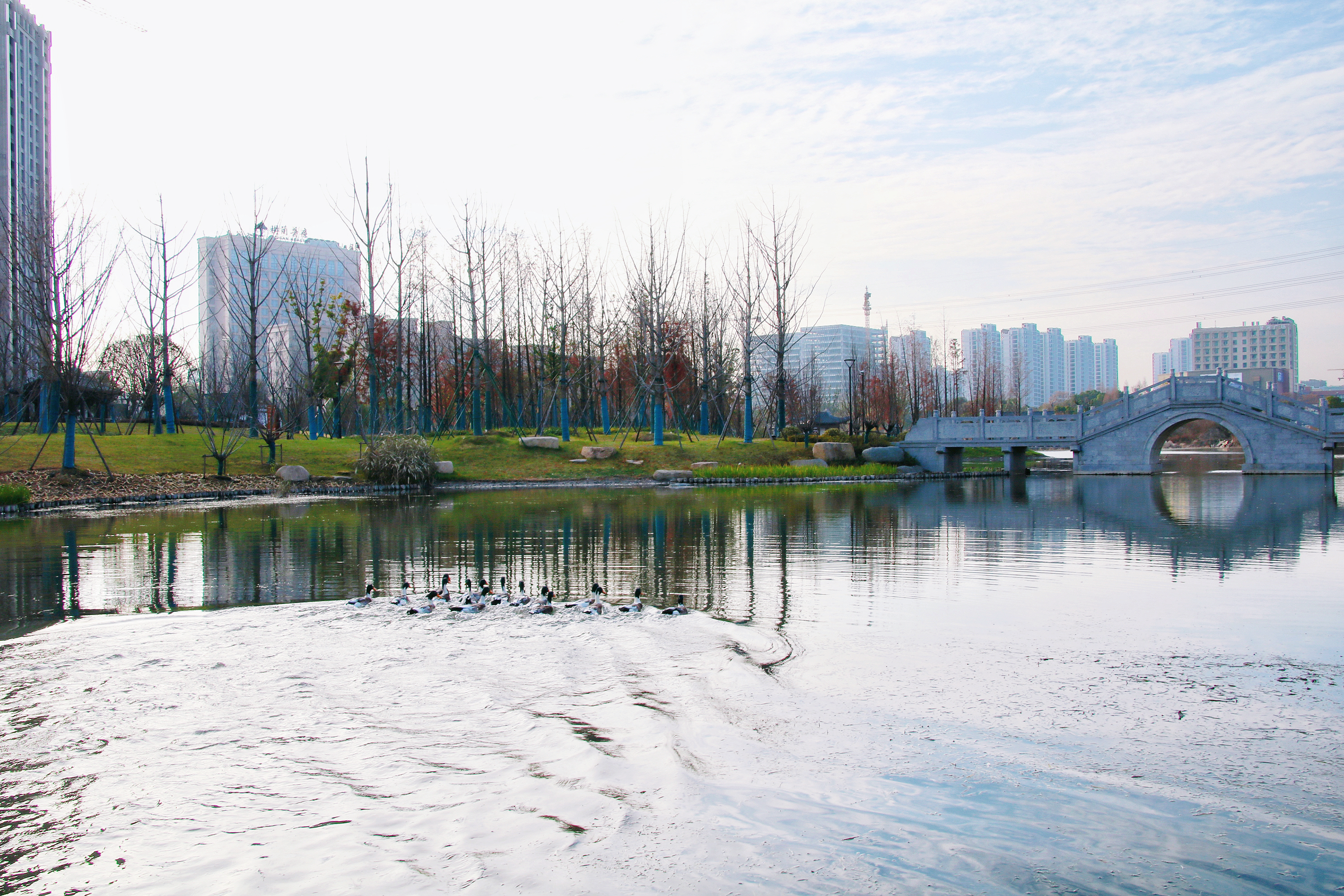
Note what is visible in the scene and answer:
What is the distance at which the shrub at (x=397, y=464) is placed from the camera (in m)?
32.1

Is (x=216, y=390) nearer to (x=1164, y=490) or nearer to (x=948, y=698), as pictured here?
(x=1164, y=490)

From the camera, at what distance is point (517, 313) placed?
1961 inches

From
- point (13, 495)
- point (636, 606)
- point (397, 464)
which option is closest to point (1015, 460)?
point (397, 464)

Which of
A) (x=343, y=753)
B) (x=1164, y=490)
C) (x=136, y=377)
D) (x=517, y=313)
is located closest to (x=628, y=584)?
(x=343, y=753)

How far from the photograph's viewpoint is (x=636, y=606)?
9461 mm

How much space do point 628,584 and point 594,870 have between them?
292 inches

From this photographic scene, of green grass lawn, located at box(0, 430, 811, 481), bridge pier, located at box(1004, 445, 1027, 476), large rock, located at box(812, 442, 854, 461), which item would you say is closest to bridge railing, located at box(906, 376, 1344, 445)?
bridge pier, located at box(1004, 445, 1027, 476)

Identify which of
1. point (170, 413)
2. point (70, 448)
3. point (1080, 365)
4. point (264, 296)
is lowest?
point (70, 448)

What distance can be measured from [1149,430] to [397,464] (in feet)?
107

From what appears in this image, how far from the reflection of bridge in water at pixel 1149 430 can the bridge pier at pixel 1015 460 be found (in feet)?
0.17

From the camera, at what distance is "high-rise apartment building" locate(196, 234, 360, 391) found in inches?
1642

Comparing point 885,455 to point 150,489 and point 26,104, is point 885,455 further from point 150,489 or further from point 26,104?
point 26,104

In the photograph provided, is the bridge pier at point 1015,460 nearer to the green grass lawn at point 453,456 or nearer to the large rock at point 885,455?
the large rock at point 885,455

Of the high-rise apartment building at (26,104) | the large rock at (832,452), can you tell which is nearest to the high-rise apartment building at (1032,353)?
the large rock at (832,452)
